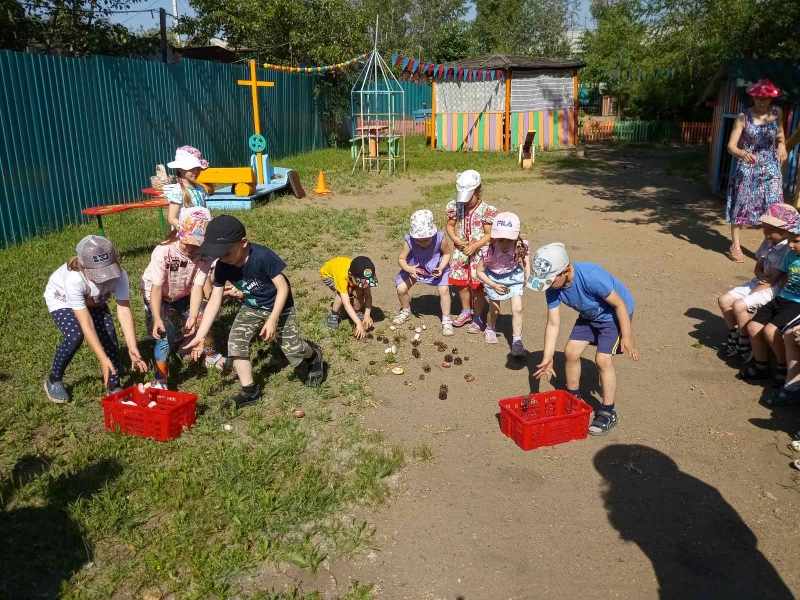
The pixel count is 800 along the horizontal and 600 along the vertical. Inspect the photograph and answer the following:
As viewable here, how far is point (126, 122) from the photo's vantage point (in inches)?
506

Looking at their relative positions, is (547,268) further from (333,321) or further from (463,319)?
(333,321)

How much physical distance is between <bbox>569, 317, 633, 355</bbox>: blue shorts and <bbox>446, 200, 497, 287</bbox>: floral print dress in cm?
174

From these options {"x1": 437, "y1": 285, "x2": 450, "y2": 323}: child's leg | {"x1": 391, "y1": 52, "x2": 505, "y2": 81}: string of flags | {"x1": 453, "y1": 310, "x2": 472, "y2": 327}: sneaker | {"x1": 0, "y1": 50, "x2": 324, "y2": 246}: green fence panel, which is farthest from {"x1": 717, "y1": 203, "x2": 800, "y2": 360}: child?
{"x1": 391, "y1": 52, "x2": 505, "y2": 81}: string of flags

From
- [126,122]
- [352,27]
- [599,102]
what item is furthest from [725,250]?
[599,102]

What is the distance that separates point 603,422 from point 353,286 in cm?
285

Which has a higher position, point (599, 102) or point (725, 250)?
point (599, 102)

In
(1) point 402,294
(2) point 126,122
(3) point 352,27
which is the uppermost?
(3) point 352,27

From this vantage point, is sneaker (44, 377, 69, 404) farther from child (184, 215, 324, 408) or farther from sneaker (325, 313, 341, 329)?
sneaker (325, 313, 341, 329)

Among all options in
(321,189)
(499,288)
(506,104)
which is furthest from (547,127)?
(499,288)

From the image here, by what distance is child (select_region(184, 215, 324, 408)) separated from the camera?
4688 millimetres

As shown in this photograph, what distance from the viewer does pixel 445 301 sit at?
6.84 m

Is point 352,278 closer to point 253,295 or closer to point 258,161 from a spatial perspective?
point 253,295

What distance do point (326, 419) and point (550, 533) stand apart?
1986 millimetres

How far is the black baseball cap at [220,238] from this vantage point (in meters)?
4.62
